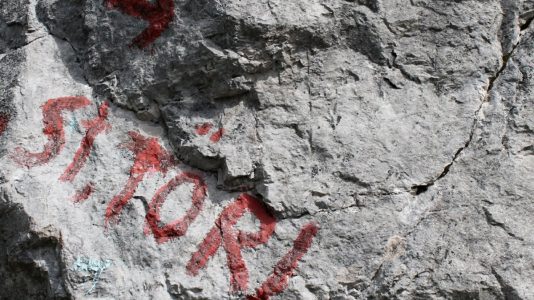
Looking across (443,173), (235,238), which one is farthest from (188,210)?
(443,173)

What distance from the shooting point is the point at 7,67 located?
7.95 ft

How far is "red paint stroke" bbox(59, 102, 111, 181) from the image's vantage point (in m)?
2.26

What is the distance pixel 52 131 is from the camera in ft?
7.59

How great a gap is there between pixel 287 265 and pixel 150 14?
87 centimetres

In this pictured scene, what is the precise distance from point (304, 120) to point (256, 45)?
0.26 meters

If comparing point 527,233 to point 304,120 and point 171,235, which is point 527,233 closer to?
point 304,120

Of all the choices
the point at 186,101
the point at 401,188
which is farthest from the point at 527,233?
the point at 186,101

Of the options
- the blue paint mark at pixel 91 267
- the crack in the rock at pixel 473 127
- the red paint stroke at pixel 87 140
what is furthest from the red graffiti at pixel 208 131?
the crack in the rock at pixel 473 127

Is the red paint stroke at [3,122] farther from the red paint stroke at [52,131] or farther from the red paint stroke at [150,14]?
the red paint stroke at [150,14]

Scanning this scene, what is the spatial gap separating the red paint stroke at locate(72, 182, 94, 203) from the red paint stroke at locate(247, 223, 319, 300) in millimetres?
546

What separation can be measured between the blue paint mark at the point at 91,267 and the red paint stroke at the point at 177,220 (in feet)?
0.52

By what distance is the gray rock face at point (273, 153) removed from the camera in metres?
2.15

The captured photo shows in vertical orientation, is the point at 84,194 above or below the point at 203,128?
below

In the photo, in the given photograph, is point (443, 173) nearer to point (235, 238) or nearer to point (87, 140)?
point (235, 238)
